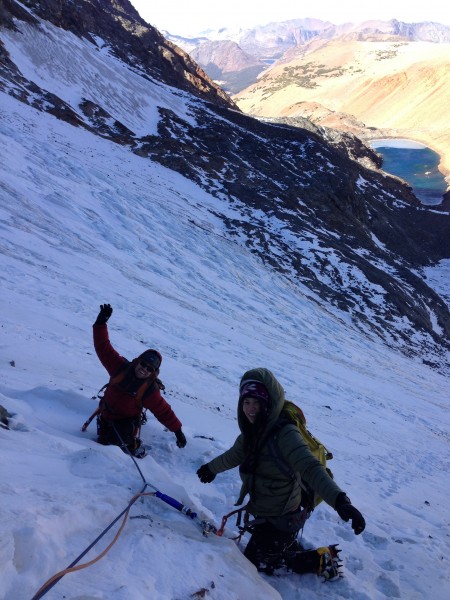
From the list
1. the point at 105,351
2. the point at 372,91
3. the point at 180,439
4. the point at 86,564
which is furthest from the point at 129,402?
the point at 372,91

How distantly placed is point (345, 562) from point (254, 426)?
1.86 metres

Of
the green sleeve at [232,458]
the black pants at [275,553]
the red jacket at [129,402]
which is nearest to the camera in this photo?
the green sleeve at [232,458]

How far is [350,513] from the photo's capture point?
109 inches

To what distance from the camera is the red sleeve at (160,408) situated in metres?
4.60

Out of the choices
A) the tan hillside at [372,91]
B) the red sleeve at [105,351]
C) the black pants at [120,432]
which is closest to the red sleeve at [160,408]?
the black pants at [120,432]

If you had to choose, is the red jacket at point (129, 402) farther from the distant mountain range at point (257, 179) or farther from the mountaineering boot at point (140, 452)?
the distant mountain range at point (257, 179)

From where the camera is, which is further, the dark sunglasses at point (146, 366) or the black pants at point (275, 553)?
the dark sunglasses at point (146, 366)

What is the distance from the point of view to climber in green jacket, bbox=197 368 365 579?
2994mm

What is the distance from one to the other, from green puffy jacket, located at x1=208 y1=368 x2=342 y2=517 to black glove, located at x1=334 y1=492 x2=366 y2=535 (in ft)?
0.14

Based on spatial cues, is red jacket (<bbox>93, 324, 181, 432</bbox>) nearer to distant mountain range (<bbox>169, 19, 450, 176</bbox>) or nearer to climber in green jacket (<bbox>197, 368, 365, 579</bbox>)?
climber in green jacket (<bbox>197, 368, 365, 579</bbox>)

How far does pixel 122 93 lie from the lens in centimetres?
3775

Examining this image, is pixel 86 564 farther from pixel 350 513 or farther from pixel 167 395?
pixel 167 395

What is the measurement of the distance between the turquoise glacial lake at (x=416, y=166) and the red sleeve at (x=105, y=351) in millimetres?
62919

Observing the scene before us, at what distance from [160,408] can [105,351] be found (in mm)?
792
